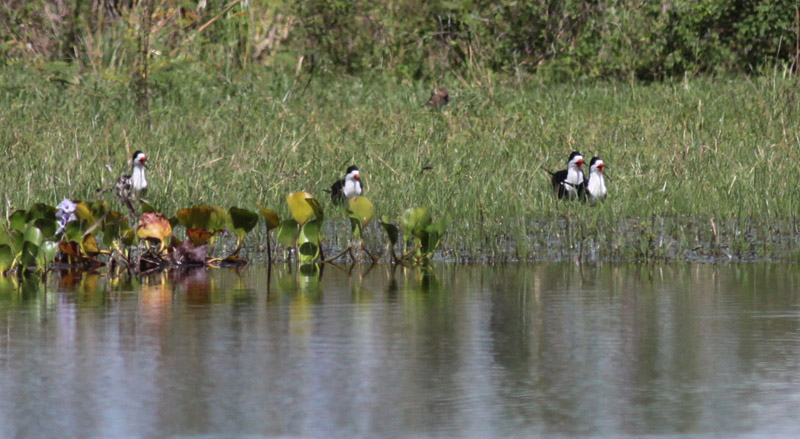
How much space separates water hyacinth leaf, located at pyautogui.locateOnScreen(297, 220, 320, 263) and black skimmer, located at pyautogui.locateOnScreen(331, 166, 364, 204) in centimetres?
178

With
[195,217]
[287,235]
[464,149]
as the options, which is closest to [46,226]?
[195,217]

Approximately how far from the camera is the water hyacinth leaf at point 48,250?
9.14 metres

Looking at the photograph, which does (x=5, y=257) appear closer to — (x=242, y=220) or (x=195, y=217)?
(x=195, y=217)

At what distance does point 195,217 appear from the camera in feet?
32.1

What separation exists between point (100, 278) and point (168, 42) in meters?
10.1

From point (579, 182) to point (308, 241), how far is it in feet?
9.47

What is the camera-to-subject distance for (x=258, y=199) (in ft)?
37.0

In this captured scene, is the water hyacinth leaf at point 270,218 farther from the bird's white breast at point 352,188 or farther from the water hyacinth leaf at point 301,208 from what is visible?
the bird's white breast at point 352,188

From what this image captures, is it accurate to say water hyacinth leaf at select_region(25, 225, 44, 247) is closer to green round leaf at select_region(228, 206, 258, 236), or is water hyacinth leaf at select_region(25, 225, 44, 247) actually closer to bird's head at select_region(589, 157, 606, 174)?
green round leaf at select_region(228, 206, 258, 236)

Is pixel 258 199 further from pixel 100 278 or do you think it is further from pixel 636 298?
pixel 636 298

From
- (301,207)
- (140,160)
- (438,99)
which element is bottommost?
(301,207)

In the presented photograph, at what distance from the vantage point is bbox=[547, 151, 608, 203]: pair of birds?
11.4 metres

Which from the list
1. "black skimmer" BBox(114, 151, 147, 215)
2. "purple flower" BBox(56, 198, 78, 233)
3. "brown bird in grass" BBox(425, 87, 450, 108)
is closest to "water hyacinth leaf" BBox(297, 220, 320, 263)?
"black skimmer" BBox(114, 151, 147, 215)

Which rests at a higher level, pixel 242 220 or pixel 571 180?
pixel 571 180
